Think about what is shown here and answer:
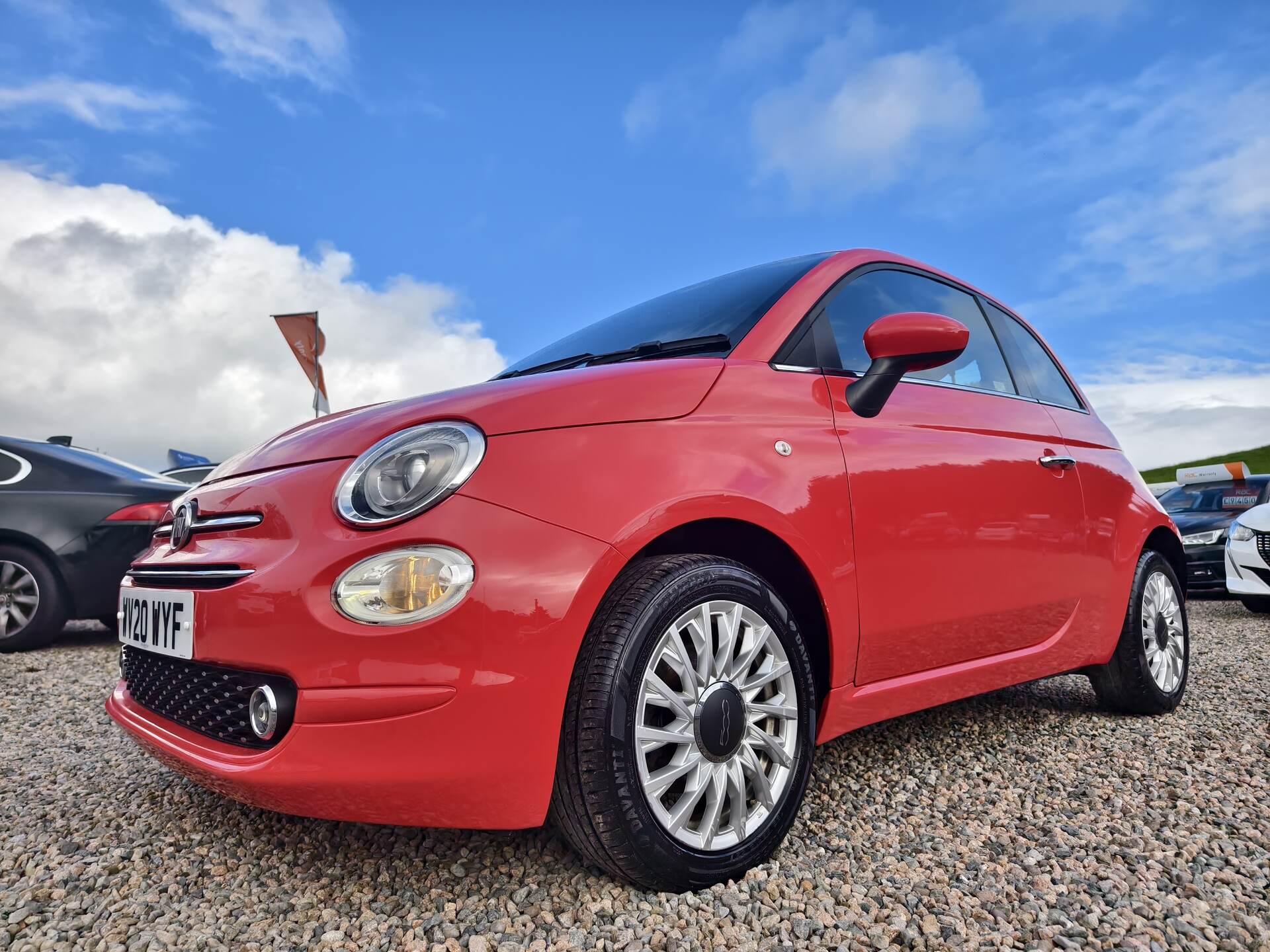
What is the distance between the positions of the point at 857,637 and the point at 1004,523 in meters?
0.80

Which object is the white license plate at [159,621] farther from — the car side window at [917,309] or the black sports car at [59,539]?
the black sports car at [59,539]

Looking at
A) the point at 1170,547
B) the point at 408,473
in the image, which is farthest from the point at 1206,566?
the point at 408,473

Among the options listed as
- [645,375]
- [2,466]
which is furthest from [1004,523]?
[2,466]

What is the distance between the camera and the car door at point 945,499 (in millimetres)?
2248

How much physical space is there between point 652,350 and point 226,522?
1148mm

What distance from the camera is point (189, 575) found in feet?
6.09

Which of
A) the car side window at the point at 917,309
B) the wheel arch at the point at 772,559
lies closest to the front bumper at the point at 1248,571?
the car side window at the point at 917,309

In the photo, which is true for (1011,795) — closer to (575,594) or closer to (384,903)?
(575,594)

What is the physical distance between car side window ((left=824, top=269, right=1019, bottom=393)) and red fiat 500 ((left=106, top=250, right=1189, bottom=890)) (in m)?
0.02

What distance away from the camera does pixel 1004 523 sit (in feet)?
8.68

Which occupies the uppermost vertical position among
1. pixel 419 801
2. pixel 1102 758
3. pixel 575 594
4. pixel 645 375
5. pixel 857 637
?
pixel 645 375

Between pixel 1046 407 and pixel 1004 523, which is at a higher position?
pixel 1046 407

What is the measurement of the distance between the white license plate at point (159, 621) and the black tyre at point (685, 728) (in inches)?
33.1

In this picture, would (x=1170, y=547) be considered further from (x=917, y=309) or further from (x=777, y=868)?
(x=777, y=868)
